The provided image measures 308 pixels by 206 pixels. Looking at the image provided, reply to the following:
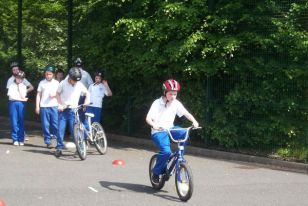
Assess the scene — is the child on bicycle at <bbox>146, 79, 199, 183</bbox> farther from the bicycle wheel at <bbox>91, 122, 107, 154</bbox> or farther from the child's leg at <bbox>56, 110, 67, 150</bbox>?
the bicycle wheel at <bbox>91, 122, 107, 154</bbox>

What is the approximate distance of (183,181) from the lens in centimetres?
905

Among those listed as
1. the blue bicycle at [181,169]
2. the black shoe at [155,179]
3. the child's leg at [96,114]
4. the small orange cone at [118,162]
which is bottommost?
the small orange cone at [118,162]

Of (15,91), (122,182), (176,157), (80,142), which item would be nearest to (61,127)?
(80,142)

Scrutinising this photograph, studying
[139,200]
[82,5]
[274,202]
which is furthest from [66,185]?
[82,5]

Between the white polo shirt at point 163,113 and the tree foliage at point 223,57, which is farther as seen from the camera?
the tree foliage at point 223,57

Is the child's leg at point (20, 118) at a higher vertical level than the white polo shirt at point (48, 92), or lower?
lower

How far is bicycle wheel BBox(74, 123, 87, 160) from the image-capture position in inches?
500

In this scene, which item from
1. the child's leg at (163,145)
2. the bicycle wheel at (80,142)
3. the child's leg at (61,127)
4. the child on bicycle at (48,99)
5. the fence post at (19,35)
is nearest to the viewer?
the child's leg at (163,145)

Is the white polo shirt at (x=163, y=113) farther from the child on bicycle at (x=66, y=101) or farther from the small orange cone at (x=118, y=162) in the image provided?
the child on bicycle at (x=66, y=101)

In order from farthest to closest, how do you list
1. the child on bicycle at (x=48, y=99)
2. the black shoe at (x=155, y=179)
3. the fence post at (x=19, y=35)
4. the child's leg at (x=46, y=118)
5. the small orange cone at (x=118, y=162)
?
the fence post at (x=19, y=35) < the child's leg at (x=46, y=118) < the child on bicycle at (x=48, y=99) < the small orange cone at (x=118, y=162) < the black shoe at (x=155, y=179)

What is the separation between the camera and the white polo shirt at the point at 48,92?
14.3 meters

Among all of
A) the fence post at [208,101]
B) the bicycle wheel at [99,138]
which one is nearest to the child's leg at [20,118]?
the bicycle wheel at [99,138]

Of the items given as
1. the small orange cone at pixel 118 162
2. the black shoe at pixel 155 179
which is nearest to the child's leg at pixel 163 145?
the black shoe at pixel 155 179

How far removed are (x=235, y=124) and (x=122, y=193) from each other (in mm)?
5116
